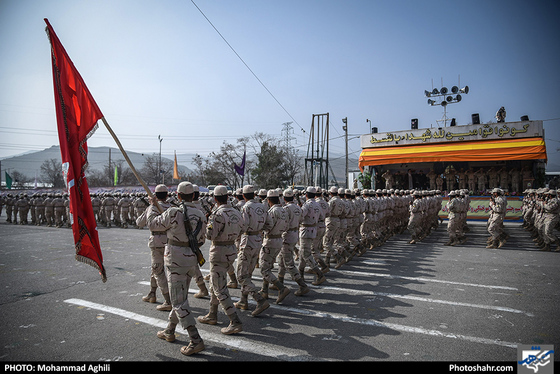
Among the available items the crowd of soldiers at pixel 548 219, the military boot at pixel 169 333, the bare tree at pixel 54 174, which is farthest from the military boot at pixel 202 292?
the bare tree at pixel 54 174

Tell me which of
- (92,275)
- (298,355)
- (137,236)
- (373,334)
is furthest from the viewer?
(137,236)

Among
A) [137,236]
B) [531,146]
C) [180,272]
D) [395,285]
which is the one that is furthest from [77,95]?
[531,146]

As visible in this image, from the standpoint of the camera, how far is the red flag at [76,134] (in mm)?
4512

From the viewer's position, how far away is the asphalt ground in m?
4.12

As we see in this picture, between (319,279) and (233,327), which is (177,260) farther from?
(319,279)

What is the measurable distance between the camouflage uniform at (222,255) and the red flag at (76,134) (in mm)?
1498

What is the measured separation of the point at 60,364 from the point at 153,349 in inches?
39.4

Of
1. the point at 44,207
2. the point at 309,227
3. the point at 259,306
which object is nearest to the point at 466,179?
the point at 309,227

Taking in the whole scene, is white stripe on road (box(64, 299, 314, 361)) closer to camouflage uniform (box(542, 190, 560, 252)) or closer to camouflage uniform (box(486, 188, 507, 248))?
camouflage uniform (box(486, 188, 507, 248))

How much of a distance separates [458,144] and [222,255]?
22190 mm

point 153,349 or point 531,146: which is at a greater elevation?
point 531,146

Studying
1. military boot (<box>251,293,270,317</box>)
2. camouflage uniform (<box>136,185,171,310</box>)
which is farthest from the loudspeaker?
camouflage uniform (<box>136,185,171,310</box>)

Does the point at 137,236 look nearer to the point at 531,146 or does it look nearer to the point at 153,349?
the point at 153,349

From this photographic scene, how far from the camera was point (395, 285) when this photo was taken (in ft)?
23.6
